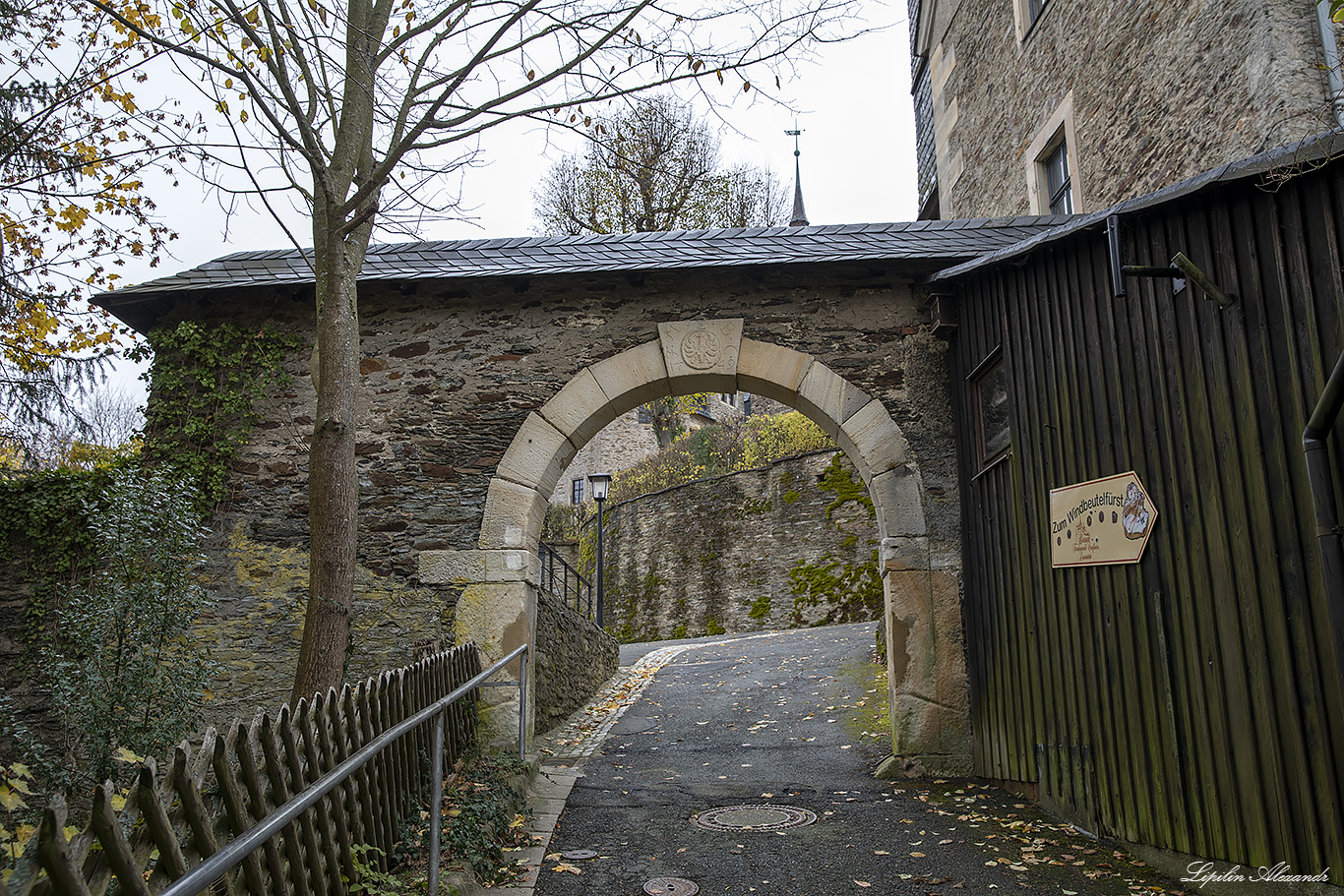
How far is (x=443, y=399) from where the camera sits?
628cm

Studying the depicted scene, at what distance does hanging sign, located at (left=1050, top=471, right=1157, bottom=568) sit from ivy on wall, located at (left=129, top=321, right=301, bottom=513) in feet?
16.7

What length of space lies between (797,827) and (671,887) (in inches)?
42.8

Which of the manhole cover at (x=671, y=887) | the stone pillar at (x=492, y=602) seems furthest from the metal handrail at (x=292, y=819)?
the stone pillar at (x=492, y=602)

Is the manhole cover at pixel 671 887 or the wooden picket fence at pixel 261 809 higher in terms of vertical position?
the wooden picket fence at pixel 261 809

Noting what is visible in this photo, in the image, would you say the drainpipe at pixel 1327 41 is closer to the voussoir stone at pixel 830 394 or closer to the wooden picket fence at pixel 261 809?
the voussoir stone at pixel 830 394

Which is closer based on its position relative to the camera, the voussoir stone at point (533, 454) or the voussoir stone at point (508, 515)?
the voussoir stone at point (508, 515)

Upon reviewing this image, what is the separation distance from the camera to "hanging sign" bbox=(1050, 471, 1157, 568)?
3818 millimetres

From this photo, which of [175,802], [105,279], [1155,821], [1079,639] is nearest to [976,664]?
[1079,639]

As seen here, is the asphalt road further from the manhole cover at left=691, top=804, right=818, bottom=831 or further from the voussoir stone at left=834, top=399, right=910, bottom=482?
the voussoir stone at left=834, top=399, right=910, bottom=482

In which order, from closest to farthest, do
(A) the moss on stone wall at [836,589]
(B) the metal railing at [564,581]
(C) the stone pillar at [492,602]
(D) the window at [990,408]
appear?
(D) the window at [990,408]
(C) the stone pillar at [492,602]
(B) the metal railing at [564,581]
(A) the moss on stone wall at [836,589]

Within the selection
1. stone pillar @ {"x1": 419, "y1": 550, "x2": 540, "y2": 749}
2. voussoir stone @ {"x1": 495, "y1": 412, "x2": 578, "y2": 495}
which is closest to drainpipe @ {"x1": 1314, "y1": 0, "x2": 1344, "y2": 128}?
voussoir stone @ {"x1": 495, "y1": 412, "x2": 578, "y2": 495}

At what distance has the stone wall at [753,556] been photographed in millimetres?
16609

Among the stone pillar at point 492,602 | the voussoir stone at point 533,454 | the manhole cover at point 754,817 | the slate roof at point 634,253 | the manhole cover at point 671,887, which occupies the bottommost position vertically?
the manhole cover at point 671,887

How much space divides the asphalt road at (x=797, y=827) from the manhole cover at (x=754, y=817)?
0.03m
